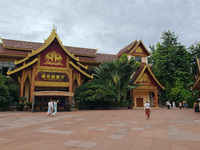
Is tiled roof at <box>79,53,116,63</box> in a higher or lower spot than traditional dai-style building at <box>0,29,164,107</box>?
higher

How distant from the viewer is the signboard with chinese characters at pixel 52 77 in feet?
68.7

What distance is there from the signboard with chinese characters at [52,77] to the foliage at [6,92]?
3107mm

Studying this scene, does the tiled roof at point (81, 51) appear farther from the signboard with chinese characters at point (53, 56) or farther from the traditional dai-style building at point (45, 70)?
the signboard with chinese characters at point (53, 56)

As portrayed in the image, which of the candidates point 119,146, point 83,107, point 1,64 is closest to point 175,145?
point 119,146

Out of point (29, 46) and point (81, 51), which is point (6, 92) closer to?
point (29, 46)

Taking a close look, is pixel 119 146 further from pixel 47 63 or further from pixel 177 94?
pixel 177 94

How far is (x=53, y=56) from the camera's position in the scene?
22.1 meters

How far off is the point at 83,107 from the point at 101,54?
42.3 ft

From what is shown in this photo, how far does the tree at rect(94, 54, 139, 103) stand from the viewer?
23344 mm

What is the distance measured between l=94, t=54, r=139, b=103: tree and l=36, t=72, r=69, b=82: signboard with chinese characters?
15.6ft

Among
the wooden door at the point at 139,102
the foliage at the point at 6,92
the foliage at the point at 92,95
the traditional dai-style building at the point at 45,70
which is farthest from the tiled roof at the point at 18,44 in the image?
the wooden door at the point at 139,102

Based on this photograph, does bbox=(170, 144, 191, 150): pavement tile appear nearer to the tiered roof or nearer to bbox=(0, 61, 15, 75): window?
the tiered roof

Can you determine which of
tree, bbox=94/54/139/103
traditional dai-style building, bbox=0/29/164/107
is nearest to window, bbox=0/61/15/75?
traditional dai-style building, bbox=0/29/164/107

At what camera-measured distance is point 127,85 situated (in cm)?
2417
